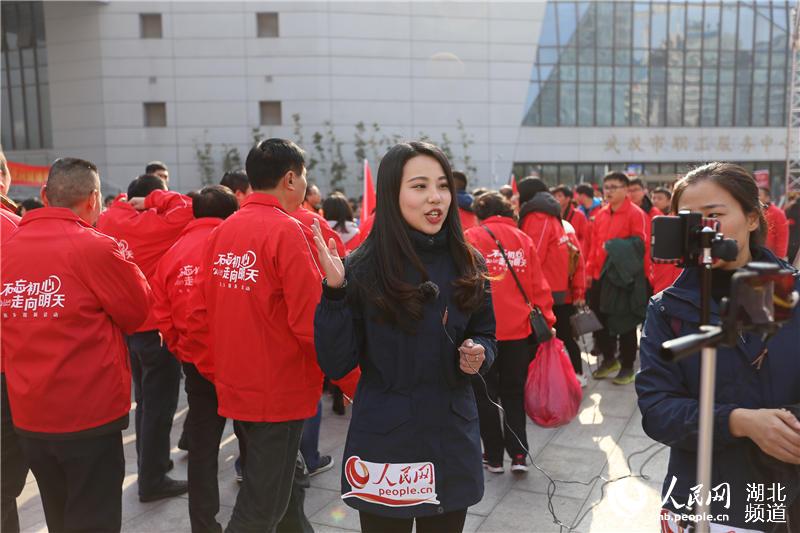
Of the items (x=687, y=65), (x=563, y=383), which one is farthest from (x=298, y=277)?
(x=687, y=65)

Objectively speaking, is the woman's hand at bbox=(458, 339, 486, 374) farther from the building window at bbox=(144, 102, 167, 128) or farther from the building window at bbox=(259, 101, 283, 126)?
the building window at bbox=(144, 102, 167, 128)

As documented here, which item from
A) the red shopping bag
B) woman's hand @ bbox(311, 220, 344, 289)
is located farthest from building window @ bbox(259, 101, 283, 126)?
woman's hand @ bbox(311, 220, 344, 289)

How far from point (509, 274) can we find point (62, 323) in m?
2.90

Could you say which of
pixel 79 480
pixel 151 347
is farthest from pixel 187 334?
pixel 151 347

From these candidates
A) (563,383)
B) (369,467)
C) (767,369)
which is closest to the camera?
(767,369)

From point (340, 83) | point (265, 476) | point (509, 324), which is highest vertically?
point (340, 83)

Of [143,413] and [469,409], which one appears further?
[143,413]

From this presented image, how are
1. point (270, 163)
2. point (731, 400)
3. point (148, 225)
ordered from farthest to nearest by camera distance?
point (148, 225)
point (270, 163)
point (731, 400)

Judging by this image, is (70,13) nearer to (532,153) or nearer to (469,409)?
(532,153)

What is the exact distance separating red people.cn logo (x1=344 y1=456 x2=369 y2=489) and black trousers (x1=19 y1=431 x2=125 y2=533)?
1369 mm

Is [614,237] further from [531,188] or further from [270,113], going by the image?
[270,113]

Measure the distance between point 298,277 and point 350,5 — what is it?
87.5 feet

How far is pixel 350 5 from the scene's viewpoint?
2697cm

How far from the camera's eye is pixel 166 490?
423 cm
